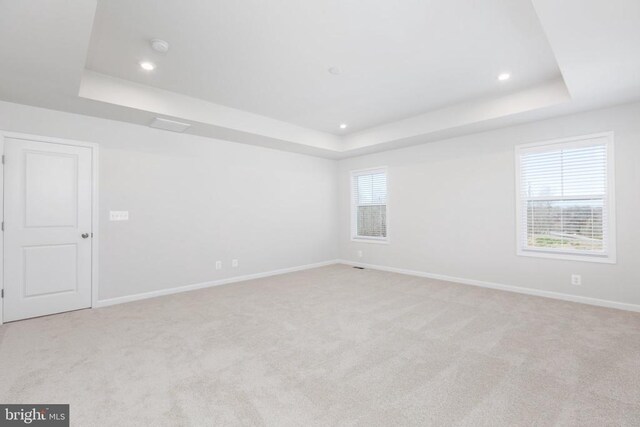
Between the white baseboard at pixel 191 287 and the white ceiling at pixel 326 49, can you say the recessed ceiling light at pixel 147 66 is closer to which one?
the white ceiling at pixel 326 49

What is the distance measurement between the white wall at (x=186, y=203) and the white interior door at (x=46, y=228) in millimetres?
187

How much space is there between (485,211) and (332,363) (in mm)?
3614

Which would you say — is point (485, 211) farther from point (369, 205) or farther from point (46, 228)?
point (46, 228)

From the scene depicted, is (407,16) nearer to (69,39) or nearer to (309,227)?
(69,39)

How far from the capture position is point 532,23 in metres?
2.43

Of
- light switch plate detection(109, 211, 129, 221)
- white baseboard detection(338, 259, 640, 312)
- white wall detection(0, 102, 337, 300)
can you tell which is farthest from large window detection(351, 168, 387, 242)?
light switch plate detection(109, 211, 129, 221)

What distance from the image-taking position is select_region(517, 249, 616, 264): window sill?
362 centimetres

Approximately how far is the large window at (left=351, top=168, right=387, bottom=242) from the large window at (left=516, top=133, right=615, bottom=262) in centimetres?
242

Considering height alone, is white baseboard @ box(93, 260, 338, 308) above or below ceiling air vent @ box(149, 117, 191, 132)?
below

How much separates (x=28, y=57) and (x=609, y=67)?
5.09 meters

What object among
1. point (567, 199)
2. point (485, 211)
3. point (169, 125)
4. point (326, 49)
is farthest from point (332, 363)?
point (567, 199)

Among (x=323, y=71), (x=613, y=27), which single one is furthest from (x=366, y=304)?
(x=613, y=27)

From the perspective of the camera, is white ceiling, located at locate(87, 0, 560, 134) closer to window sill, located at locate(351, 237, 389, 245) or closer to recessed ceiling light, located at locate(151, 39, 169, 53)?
recessed ceiling light, located at locate(151, 39, 169, 53)

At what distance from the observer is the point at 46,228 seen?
11.5ft
